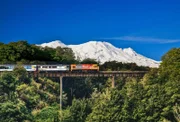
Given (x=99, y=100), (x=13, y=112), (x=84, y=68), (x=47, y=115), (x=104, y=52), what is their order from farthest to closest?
(x=104, y=52) < (x=84, y=68) < (x=47, y=115) < (x=99, y=100) < (x=13, y=112)

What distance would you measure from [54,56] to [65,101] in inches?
999

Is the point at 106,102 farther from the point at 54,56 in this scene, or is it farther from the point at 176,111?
the point at 54,56

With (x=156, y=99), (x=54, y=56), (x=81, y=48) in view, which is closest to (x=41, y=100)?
(x=156, y=99)

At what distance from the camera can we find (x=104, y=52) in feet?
434

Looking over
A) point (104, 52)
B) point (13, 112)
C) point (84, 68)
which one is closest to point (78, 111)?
point (13, 112)

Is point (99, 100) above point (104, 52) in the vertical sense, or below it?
below

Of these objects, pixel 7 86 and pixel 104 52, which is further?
pixel 104 52

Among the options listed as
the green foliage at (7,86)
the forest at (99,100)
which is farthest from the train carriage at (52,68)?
the green foliage at (7,86)

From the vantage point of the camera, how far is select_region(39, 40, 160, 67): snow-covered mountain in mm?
126875

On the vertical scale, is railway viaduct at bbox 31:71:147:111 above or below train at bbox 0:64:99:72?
below

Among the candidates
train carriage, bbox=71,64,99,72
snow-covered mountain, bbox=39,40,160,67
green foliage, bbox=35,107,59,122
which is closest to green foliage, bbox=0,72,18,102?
green foliage, bbox=35,107,59,122

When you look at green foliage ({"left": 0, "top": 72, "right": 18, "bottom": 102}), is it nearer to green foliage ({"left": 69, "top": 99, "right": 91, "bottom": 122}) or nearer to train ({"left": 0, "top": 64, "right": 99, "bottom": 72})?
train ({"left": 0, "top": 64, "right": 99, "bottom": 72})

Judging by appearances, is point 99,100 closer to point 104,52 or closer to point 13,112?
point 13,112

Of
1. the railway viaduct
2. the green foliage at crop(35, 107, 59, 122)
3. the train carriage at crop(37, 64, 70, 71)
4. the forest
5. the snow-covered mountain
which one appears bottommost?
the green foliage at crop(35, 107, 59, 122)
